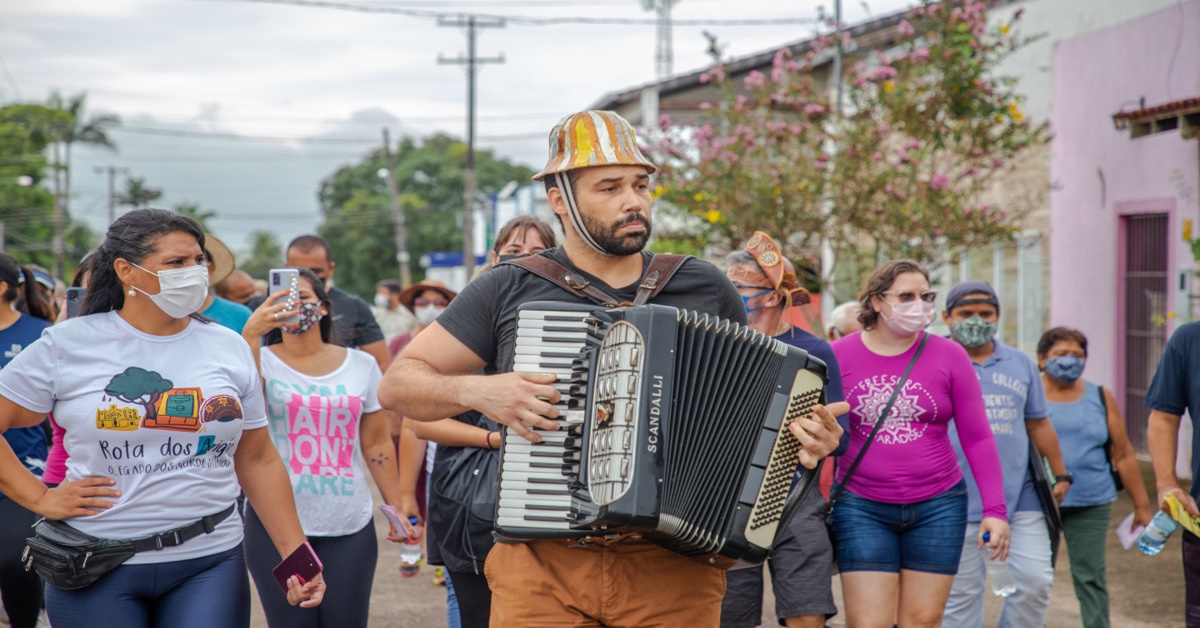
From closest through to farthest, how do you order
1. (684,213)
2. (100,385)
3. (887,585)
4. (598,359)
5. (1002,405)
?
(598,359)
(100,385)
(887,585)
(1002,405)
(684,213)

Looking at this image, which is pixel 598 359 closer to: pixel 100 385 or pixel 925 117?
pixel 100 385

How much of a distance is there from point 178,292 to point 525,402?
1574 millimetres

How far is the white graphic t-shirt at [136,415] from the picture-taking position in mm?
4066

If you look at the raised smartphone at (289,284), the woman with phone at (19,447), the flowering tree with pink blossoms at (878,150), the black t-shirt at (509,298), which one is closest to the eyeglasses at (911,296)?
the black t-shirt at (509,298)

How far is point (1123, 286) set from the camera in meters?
14.8

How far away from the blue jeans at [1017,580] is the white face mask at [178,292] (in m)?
4.11

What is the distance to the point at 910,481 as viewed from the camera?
5.68 m

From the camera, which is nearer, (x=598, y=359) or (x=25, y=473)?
(x=598, y=359)

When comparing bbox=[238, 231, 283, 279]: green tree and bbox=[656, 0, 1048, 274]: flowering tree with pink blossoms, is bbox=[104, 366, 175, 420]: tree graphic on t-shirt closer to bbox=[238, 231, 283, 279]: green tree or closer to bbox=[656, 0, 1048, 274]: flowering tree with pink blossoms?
bbox=[656, 0, 1048, 274]: flowering tree with pink blossoms

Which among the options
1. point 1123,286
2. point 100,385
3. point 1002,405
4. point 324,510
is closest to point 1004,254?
point 1123,286

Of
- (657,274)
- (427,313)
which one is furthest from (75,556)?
(427,313)

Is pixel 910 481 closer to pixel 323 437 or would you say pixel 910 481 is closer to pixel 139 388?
pixel 323 437

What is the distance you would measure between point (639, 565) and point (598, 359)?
0.73 meters

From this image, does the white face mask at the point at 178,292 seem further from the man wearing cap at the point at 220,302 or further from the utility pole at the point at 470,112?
the utility pole at the point at 470,112
